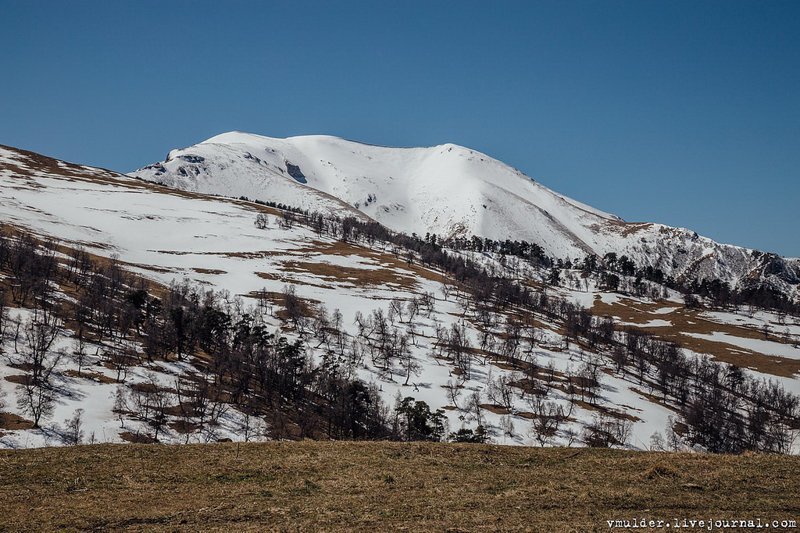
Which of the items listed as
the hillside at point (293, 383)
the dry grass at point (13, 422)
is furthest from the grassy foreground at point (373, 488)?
the dry grass at point (13, 422)

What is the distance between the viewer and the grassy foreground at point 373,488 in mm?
17797

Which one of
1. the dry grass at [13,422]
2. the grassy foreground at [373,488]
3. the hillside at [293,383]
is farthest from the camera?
the hillside at [293,383]

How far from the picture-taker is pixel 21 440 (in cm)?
8538

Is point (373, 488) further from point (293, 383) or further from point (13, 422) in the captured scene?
point (293, 383)

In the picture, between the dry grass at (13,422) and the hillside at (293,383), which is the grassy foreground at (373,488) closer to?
the hillside at (293,383)

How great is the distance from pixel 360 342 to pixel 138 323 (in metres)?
71.4

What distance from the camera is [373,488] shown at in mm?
21047

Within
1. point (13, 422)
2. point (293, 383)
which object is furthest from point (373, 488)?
point (293, 383)

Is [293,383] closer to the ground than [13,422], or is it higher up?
closer to the ground

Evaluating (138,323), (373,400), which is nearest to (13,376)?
(138,323)

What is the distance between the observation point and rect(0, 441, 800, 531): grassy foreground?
701 inches

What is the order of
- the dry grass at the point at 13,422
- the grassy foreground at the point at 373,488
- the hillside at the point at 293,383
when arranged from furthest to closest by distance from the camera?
the hillside at the point at 293,383 < the dry grass at the point at 13,422 < the grassy foreground at the point at 373,488

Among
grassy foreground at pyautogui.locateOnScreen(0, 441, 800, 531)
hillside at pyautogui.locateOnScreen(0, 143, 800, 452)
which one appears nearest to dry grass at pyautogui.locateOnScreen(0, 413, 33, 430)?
hillside at pyautogui.locateOnScreen(0, 143, 800, 452)

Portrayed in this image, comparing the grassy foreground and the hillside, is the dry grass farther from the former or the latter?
the grassy foreground
